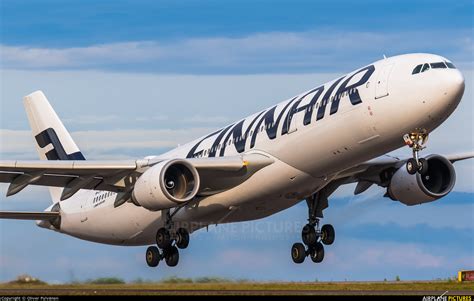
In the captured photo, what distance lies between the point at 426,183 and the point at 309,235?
5279 mm

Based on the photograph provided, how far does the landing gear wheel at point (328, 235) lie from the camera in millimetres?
44969

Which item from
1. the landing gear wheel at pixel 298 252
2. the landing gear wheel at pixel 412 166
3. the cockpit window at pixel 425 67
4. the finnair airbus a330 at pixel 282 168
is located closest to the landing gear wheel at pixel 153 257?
the finnair airbus a330 at pixel 282 168

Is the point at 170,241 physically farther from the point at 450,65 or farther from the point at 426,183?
the point at 450,65

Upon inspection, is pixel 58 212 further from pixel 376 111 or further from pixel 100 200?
pixel 376 111

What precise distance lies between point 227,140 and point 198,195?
247 centimetres

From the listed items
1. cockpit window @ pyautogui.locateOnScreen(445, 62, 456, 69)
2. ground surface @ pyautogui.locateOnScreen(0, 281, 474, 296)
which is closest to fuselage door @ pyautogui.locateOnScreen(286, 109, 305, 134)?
cockpit window @ pyautogui.locateOnScreen(445, 62, 456, 69)

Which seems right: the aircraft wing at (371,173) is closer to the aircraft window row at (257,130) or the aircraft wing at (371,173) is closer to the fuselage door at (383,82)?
the aircraft window row at (257,130)

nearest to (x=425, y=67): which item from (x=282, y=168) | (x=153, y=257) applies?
(x=282, y=168)

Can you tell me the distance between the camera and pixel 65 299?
3225cm

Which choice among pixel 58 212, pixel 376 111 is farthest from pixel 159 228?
pixel 376 111

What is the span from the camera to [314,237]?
147 feet

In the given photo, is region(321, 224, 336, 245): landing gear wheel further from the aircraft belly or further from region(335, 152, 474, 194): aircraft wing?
the aircraft belly

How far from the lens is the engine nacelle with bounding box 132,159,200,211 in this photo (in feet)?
130

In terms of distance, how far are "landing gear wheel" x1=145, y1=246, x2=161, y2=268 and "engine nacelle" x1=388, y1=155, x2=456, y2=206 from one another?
1007 centimetres
